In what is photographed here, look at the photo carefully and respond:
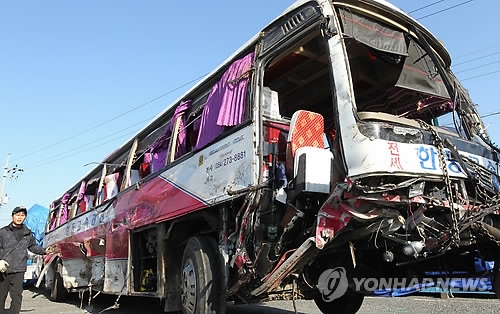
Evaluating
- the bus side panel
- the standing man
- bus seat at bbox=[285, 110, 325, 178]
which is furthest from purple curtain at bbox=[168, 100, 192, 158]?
the standing man

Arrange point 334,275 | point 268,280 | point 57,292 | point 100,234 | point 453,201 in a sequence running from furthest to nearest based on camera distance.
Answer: point 57,292 < point 100,234 < point 334,275 < point 268,280 < point 453,201

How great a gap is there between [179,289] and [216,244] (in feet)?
3.92

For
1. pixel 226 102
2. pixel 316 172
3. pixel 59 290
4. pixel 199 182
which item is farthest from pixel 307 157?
pixel 59 290

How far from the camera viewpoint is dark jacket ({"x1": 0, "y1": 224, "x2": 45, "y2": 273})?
20.8 feet

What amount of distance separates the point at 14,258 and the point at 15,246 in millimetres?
175

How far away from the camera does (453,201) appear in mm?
3531

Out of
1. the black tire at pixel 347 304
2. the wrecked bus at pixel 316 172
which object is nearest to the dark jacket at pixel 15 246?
the wrecked bus at pixel 316 172

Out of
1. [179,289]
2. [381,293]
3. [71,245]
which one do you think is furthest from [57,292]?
[381,293]

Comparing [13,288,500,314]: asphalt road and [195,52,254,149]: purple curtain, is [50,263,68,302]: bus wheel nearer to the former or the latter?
[13,288,500,314]: asphalt road

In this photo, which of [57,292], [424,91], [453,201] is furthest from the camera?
[57,292]

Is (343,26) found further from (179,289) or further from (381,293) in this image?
(179,289)

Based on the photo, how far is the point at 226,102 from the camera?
514 cm

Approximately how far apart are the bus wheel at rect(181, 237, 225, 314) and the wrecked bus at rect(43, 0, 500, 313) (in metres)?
0.02

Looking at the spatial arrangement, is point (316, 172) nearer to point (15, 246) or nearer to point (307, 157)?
point (307, 157)
